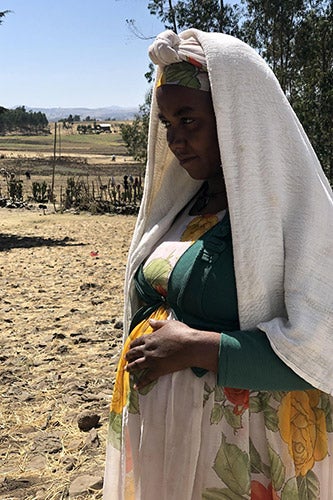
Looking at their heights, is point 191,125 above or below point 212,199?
above

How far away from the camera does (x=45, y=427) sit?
142 inches

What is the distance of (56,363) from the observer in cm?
467

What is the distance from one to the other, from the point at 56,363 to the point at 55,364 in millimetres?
24

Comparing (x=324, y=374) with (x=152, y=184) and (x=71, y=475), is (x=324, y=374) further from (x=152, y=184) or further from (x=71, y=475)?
(x=71, y=475)

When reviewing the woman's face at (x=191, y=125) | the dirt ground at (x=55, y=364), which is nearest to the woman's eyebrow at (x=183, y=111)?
the woman's face at (x=191, y=125)

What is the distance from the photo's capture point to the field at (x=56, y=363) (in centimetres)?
312

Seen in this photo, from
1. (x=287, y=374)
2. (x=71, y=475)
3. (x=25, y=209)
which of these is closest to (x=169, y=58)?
(x=287, y=374)

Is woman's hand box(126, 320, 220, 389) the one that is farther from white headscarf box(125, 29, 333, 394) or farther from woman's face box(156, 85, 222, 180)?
woman's face box(156, 85, 222, 180)

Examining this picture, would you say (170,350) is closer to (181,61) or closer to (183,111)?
(183,111)

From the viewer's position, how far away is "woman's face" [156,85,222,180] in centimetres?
145

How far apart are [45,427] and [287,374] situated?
8.57 feet

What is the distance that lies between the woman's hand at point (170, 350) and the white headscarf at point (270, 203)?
0.10 m

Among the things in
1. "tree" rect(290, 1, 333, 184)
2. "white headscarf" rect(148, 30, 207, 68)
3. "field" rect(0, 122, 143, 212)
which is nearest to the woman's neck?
"white headscarf" rect(148, 30, 207, 68)

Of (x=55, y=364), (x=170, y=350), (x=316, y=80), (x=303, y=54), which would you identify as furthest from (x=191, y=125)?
(x=303, y=54)
